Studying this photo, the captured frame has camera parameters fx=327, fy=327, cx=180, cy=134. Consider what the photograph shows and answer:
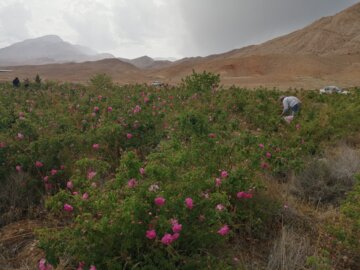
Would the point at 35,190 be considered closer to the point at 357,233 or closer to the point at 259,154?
the point at 259,154

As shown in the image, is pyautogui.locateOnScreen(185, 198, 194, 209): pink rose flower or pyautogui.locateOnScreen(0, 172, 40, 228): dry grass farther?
pyautogui.locateOnScreen(0, 172, 40, 228): dry grass

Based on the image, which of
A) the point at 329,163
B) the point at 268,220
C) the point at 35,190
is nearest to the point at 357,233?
the point at 268,220

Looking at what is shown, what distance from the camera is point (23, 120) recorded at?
14.8ft

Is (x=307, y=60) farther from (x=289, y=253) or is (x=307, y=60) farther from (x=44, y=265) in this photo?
(x=44, y=265)

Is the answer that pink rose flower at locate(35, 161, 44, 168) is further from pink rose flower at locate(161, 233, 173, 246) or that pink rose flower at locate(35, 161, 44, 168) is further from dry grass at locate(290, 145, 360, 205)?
dry grass at locate(290, 145, 360, 205)

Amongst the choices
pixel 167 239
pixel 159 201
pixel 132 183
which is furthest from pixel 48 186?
pixel 167 239

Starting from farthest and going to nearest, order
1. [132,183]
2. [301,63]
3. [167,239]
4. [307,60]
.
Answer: [307,60], [301,63], [132,183], [167,239]

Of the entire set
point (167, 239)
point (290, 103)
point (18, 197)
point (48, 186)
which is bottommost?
point (18, 197)

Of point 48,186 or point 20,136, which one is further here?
point 20,136

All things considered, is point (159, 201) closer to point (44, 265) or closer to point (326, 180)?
point (44, 265)

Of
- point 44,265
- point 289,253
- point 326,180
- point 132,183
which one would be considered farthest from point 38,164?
point 326,180

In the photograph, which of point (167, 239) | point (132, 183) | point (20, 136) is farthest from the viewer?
point (20, 136)

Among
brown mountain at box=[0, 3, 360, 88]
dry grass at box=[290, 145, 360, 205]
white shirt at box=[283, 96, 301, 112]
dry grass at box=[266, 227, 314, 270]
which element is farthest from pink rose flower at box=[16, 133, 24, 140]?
brown mountain at box=[0, 3, 360, 88]

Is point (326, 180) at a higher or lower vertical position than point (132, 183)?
lower
